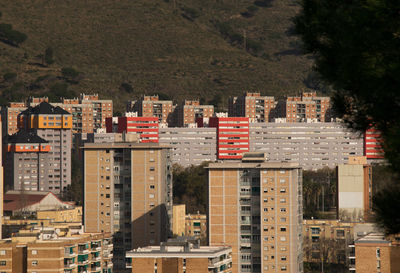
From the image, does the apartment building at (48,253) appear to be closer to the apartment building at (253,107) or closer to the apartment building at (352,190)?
the apartment building at (352,190)

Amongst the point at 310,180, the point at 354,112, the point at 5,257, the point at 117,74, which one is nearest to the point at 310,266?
the point at 5,257

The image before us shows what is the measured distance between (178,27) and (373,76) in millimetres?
185640

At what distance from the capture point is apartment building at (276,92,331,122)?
453 feet

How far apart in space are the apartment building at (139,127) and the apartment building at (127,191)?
59.4m

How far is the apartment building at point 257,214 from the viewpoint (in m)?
55.3

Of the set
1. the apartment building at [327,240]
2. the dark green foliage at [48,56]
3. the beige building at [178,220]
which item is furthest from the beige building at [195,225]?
the dark green foliage at [48,56]

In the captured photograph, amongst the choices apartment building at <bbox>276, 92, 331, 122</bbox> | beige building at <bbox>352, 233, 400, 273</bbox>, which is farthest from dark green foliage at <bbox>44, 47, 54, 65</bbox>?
beige building at <bbox>352, 233, 400, 273</bbox>

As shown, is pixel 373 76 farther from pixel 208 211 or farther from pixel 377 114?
pixel 208 211

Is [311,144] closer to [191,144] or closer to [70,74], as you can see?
[191,144]

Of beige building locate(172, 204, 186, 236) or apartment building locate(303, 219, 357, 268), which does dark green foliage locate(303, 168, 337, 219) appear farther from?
beige building locate(172, 204, 186, 236)

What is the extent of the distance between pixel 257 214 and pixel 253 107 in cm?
8425

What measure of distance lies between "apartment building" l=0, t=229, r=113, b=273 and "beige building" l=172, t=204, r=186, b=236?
53.2 feet

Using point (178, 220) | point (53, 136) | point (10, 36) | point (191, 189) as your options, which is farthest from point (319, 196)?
point (10, 36)

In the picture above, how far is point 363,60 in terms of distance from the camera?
9.59 meters
